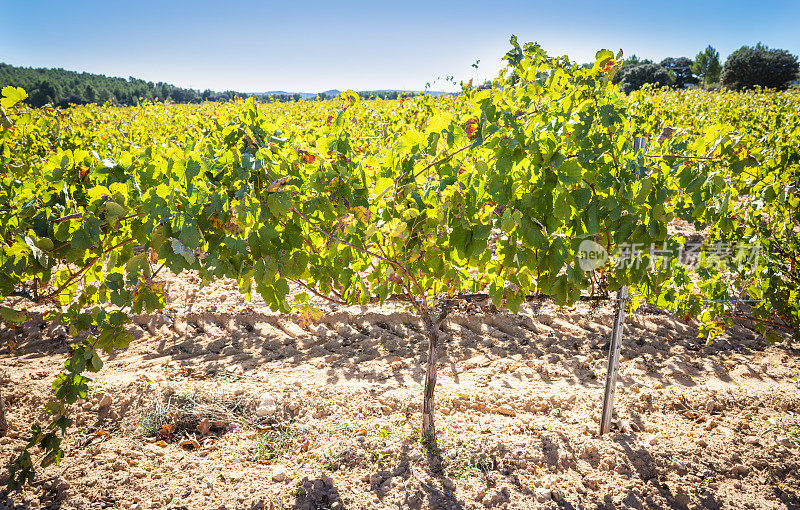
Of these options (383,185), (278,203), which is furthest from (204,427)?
(383,185)

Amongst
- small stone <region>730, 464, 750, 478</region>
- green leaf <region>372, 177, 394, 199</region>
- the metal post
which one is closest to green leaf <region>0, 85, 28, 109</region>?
green leaf <region>372, 177, 394, 199</region>

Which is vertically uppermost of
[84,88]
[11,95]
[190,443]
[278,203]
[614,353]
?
[84,88]

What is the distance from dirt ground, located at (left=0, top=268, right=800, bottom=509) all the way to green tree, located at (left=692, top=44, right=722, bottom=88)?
45.1m

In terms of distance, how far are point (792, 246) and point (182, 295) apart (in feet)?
17.5

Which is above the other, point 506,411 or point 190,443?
point 506,411

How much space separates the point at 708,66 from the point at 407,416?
2108 inches

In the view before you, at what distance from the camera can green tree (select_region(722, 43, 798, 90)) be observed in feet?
113

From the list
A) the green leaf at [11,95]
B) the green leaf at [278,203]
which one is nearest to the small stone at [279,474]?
the green leaf at [278,203]

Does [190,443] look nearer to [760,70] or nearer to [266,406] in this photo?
[266,406]

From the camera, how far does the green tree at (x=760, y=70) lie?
1361 inches

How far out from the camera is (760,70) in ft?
115

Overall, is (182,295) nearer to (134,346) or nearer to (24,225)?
(134,346)

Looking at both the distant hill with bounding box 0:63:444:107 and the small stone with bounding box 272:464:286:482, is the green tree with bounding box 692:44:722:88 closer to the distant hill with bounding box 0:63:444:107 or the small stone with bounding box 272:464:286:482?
the distant hill with bounding box 0:63:444:107

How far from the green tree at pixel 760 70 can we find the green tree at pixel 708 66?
299 cm
